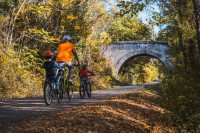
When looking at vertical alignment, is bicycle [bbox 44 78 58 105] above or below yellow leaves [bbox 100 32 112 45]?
below

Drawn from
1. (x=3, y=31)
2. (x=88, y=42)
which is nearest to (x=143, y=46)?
(x=88, y=42)

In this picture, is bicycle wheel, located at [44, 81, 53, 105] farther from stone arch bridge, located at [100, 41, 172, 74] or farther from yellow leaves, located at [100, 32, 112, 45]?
stone arch bridge, located at [100, 41, 172, 74]

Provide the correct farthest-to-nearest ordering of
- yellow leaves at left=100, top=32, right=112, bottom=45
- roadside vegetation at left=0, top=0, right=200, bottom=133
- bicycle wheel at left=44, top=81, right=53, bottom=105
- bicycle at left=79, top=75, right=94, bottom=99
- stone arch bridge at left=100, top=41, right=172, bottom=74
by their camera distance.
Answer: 1. stone arch bridge at left=100, top=41, right=172, bottom=74
2. yellow leaves at left=100, top=32, right=112, bottom=45
3. bicycle at left=79, top=75, right=94, bottom=99
4. roadside vegetation at left=0, top=0, right=200, bottom=133
5. bicycle wheel at left=44, top=81, right=53, bottom=105

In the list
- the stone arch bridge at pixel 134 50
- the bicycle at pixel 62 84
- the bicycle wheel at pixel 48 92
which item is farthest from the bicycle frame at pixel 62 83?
the stone arch bridge at pixel 134 50

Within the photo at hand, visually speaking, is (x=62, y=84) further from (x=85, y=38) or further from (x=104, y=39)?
(x=104, y=39)

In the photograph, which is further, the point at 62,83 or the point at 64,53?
the point at 62,83

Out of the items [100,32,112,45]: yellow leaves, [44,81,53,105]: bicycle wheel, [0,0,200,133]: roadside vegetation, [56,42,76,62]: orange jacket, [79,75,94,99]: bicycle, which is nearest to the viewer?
[44,81,53,105]: bicycle wheel

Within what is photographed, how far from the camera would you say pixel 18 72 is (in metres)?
14.6

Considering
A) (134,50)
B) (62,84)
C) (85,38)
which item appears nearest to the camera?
(62,84)

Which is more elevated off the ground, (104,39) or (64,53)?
(104,39)

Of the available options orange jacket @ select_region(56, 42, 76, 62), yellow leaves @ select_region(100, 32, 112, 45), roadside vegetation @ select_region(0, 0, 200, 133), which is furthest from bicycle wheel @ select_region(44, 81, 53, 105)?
yellow leaves @ select_region(100, 32, 112, 45)

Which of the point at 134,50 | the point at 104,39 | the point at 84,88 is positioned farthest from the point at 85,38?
the point at 134,50

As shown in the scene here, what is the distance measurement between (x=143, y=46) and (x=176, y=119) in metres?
38.8

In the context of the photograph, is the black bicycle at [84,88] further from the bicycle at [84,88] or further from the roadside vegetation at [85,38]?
the roadside vegetation at [85,38]
